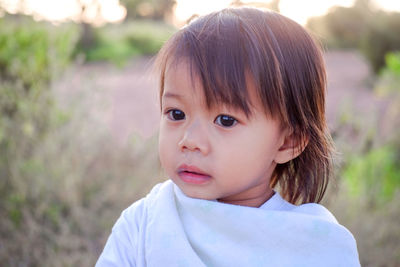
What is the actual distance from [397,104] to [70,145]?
3.21 m

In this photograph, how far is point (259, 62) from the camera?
1298 millimetres

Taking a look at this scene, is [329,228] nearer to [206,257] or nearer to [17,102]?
[206,257]

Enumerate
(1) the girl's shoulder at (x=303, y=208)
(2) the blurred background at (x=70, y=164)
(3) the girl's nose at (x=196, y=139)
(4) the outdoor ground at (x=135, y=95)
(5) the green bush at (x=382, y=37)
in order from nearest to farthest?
(3) the girl's nose at (x=196, y=139) → (1) the girl's shoulder at (x=303, y=208) → (2) the blurred background at (x=70, y=164) → (4) the outdoor ground at (x=135, y=95) → (5) the green bush at (x=382, y=37)

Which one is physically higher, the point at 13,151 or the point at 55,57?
the point at 55,57

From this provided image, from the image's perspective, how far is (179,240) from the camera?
4.35 feet

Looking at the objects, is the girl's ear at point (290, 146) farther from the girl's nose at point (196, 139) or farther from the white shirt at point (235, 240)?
the girl's nose at point (196, 139)

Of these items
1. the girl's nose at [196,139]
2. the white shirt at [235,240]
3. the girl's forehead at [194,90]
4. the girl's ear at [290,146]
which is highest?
the girl's forehead at [194,90]

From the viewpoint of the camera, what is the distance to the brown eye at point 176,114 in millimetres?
1329

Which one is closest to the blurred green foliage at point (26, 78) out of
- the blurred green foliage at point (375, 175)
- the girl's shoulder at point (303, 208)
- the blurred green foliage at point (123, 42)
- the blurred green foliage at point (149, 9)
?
the girl's shoulder at point (303, 208)

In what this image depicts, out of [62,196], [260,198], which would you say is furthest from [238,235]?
[62,196]

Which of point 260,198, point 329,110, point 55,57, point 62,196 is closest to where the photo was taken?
point 260,198

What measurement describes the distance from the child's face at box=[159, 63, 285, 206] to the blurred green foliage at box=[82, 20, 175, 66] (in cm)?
1512

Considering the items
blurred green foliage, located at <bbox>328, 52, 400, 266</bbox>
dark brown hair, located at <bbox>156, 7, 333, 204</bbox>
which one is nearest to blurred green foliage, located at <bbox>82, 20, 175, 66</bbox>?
blurred green foliage, located at <bbox>328, 52, 400, 266</bbox>

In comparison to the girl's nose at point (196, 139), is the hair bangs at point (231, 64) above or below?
above
